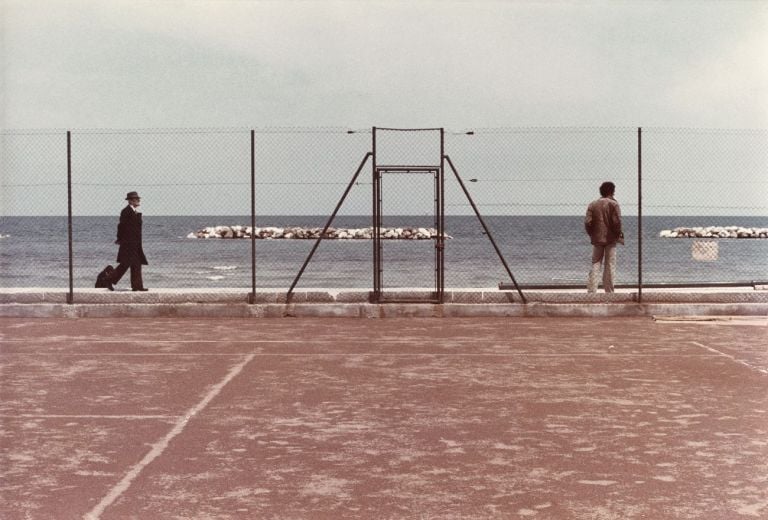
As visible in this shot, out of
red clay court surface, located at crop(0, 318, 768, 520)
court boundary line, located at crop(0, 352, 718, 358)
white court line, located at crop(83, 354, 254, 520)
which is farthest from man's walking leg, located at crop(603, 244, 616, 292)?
white court line, located at crop(83, 354, 254, 520)

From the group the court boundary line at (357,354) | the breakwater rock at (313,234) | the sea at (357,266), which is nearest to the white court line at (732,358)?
the court boundary line at (357,354)

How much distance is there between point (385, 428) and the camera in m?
7.32

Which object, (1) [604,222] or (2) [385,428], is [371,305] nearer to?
(1) [604,222]

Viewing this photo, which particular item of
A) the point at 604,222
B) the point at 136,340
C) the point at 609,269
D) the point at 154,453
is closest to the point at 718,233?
the point at 609,269

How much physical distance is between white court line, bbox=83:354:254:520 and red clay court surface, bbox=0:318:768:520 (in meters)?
0.03

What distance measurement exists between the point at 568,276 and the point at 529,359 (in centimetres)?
3750

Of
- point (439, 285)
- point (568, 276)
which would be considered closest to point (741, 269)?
point (568, 276)

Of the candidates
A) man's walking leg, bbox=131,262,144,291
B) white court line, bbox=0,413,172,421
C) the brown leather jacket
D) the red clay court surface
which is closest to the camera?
the red clay court surface

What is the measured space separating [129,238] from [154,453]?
1117cm

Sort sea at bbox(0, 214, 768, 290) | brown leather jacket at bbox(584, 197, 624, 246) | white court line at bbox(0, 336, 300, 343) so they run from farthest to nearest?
1. sea at bbox(0, 214, 768, 290)
2. brown leather jacket at bbox(584, 197, 624, 246)
3. white court line at bbox(0, 336, 300, 343)

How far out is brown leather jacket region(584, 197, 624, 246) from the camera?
1583cm

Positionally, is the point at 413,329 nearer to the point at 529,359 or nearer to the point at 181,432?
the point at 529,359

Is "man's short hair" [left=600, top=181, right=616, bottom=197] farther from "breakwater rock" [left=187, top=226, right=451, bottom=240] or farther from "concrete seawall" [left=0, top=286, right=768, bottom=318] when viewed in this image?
"breakwater rock" [left=187, top=226, right=451, bottom=240]

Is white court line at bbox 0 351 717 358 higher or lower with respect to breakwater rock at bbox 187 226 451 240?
lower
